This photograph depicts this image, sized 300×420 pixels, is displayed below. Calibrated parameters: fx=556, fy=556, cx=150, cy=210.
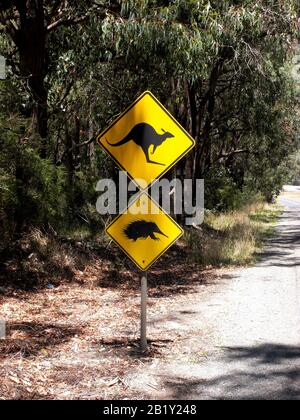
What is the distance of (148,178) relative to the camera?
579cm

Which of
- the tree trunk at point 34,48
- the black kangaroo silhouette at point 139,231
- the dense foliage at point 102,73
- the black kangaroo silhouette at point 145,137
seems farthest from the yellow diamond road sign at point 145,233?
the tree trunk at point 34,48

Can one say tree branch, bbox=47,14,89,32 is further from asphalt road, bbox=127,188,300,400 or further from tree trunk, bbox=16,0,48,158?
asphalt road, bbox=127,188,300,400

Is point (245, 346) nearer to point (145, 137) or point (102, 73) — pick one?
point (145, 137)

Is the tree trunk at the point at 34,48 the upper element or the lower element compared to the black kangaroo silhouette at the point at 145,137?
upper

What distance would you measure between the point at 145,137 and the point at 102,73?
834cm

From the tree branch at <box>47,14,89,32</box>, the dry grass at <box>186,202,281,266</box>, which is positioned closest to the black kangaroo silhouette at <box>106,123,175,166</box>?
the tree branch at <box>47,14,89,32</box>

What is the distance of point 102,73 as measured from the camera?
538 inches

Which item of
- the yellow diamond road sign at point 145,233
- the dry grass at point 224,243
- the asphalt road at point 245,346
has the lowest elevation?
the asphalt road at point 245,346

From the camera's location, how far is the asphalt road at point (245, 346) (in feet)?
16.7

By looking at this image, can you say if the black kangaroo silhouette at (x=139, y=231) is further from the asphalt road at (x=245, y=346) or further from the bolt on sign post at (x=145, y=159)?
the asphalt road at (x=245, y=346)

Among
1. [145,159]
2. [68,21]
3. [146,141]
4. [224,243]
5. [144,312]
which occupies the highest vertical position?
[68,21]

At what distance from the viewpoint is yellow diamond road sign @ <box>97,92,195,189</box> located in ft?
19.0

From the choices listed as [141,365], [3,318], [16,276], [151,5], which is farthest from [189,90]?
[141,365]

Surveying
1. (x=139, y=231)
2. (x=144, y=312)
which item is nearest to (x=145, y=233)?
(x=139, y=231)
